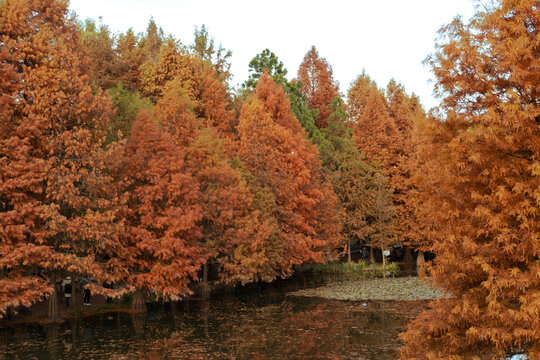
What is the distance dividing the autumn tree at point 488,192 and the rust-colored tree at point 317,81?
5905cm

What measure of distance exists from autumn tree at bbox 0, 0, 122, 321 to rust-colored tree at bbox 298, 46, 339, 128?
1889 inches

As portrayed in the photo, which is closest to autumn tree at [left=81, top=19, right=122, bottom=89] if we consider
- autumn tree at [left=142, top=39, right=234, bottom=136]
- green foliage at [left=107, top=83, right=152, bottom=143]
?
autumn tree at [left=142, top=39, right=234, bottom=136]

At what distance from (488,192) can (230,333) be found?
16.1 meters

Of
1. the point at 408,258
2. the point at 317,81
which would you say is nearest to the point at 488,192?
the point at 408,258

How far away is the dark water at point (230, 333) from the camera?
21.2 m

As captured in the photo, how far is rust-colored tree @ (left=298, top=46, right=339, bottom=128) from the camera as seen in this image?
73188mm

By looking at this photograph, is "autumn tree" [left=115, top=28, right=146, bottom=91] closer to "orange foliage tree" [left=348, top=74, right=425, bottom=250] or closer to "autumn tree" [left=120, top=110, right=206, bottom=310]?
"autumn tree" [left=120, top=110, right=206, bottom=310]

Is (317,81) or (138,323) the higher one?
(317,81)

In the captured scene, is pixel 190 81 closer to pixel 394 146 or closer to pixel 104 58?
pixel 104 58

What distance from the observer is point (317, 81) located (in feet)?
242

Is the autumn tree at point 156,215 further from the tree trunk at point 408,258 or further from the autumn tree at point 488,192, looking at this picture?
the tree trunk at point 408,258

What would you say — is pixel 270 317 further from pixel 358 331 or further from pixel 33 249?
pixel 33 249

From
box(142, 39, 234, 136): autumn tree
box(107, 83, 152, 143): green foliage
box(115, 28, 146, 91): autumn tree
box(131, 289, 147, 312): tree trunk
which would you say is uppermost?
box(115, 28, 146, 91): autumn tree

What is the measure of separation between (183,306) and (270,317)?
805 cm
